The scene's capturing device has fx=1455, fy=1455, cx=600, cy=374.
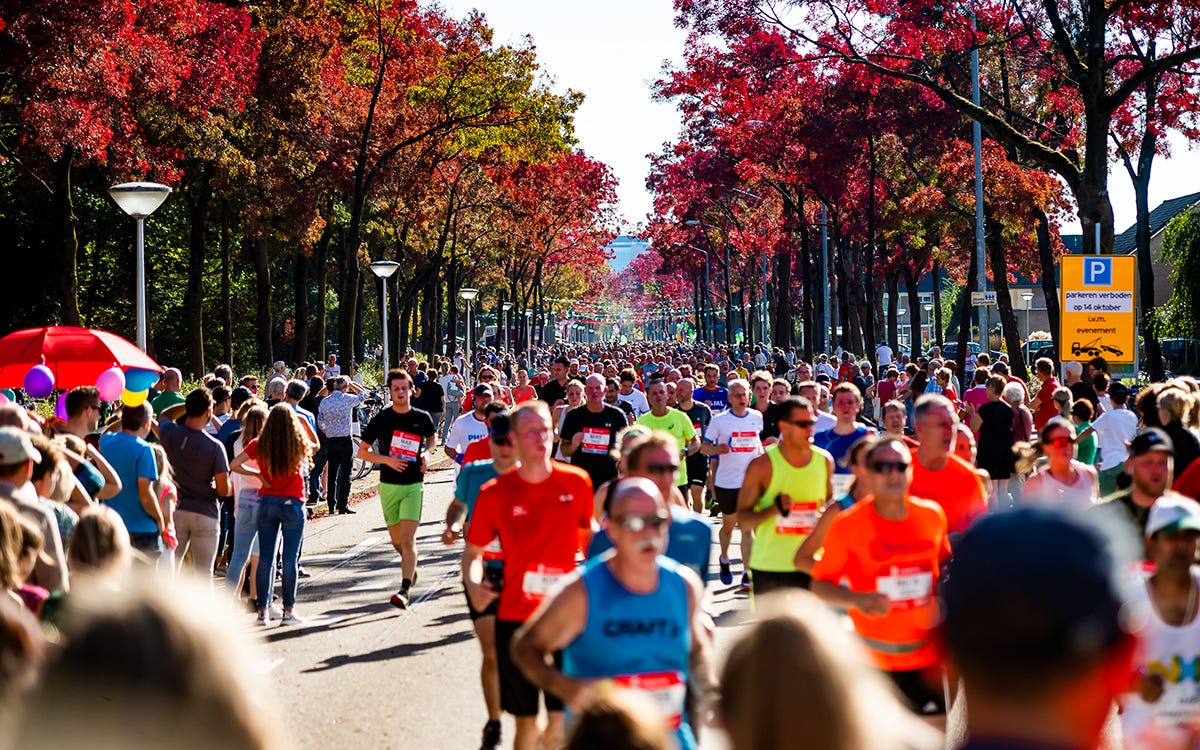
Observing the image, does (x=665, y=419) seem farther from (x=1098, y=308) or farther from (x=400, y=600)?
(x=1098, y=308)

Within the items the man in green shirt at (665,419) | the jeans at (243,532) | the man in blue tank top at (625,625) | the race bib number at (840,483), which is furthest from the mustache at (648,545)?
the man in green shirt at (665,419)

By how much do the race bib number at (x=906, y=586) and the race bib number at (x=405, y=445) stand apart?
22.5 feet

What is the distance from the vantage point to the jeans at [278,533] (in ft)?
36.7

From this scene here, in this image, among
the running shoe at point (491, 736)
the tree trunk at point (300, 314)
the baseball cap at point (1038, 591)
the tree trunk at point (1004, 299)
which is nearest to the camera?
the baseball cap at point (1038, 591)

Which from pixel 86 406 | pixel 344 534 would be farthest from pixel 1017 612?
pixel 344 534

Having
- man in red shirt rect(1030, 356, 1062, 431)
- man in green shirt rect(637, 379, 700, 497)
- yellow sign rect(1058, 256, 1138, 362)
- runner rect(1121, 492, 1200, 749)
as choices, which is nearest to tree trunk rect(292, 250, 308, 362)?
yellow sign rect(1058, 256, 1138, 362)

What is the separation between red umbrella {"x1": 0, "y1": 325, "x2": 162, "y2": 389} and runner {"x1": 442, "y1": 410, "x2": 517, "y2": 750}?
605 centimetres

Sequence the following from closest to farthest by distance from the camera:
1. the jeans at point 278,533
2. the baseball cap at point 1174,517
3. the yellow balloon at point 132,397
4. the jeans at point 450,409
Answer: the baseball cap at point 1174,517 → the jeans at point 278,533 → the yellow balloon at point 132,397 → the jeans at point 450,409

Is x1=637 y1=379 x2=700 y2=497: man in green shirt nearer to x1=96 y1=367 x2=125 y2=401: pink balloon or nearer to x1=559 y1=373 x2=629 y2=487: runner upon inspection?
x1=559 y1=373 x2=629 y2=487: runner

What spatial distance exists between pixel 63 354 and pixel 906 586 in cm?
1049

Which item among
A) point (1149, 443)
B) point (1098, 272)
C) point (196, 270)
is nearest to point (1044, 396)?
point (1098, 272)

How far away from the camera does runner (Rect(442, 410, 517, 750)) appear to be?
24.3 feet

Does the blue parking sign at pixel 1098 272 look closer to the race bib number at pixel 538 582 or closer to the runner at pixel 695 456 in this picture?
the runner at pixel 695 456

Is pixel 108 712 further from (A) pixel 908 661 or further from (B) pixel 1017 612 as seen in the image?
(A) pixel 908 661
